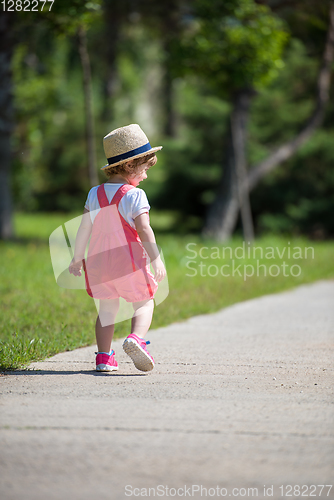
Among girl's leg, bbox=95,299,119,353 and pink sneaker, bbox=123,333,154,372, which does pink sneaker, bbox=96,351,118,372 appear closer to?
girl's leg, bbox=95,299,119,353

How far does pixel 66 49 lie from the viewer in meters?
30.5

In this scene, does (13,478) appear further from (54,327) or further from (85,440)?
(54,327)

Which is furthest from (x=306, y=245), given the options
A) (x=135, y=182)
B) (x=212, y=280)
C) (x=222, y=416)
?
(x=222, y=416)

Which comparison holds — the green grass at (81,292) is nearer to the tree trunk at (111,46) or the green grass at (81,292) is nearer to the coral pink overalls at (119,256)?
the coral pink overalls at (119,256)

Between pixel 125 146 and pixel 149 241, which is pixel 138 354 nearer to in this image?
pixel 149 241

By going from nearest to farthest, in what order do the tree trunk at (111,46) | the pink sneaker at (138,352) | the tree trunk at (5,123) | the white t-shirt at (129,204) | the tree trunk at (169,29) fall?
the pink sneaker at (138,352), the white t-shirt at (129,204), the tree trunk at (5,123), the tree trunk at (169,29), the tree trunk at (111,46)

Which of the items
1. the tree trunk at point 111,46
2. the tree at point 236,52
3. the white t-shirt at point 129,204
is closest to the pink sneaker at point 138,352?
the white t-shirt at point 129,204

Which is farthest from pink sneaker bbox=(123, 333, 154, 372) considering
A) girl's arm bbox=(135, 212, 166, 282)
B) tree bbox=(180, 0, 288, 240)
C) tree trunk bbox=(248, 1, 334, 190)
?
tree trunk bbox=(248, 1, 334, 190)

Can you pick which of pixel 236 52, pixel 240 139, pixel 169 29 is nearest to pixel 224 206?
pixel 240 139

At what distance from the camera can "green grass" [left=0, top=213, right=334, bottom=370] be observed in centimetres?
485

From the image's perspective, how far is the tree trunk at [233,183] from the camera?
14.2m

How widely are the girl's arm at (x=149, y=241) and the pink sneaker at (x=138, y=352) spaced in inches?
16.3

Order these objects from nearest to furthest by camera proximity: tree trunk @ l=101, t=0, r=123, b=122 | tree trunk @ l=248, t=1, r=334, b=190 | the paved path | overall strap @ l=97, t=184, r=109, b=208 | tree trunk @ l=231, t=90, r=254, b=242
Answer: the paved path, overall strap @ l=97, t=184, r=109, b=208, tree trunk @ l=231, t=90, r=254, b=242, tree trunk @ l=248, t=1, r=334, b=190, tree trunk @ l=101, t=0, r=123, b=122

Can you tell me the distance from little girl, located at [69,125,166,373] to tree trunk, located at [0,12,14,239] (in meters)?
10.0
